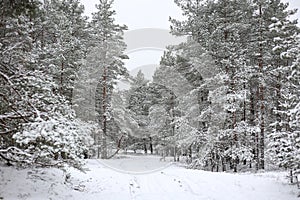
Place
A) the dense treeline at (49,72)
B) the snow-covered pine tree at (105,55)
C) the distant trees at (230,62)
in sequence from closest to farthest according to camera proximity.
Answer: the dense treeline at (49,72), the distant trees at (230,62), the snow-covered pine tree at (105,55)

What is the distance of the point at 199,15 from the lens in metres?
17.8

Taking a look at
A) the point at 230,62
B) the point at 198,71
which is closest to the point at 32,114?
the point at 230,62

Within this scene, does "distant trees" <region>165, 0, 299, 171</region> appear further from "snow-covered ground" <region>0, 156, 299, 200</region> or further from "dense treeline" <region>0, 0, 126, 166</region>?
"dense treeline" <region>0, 0, 126, 166</region>

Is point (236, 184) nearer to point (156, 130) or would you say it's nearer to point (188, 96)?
point (188, 96)

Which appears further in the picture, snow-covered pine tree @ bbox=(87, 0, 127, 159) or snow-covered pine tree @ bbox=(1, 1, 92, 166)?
snow-covered pine tree @ bbox=(87, 0, 127, 159)

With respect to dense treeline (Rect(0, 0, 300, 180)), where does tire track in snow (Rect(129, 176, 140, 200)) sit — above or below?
below

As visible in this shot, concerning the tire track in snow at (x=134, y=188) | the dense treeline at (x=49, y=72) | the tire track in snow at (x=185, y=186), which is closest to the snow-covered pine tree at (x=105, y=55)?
the dense treeline at (x=49, y=72)

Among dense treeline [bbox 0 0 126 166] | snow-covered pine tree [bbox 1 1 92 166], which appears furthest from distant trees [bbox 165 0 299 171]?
snow-covered pine tree [bbox 1 1 92 166]

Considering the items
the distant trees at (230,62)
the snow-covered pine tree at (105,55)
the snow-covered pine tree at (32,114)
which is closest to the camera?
the snow-covered pine tree at (32,114)

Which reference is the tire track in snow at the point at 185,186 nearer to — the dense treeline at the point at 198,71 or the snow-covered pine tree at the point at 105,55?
the dense treeline at the point at 198,71

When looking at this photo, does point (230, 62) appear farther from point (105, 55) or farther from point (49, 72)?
point (105, 55)

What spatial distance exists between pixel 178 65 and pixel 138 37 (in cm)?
1414

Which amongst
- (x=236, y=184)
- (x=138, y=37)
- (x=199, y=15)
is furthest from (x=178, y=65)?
(x=138, y=37)

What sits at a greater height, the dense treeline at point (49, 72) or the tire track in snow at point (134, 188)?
the dense treeline at point (49, 72)
